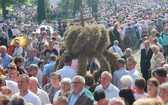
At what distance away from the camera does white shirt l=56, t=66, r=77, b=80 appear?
9.71 metres

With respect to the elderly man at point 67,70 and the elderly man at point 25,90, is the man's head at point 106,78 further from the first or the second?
the elderly man at point 67,70

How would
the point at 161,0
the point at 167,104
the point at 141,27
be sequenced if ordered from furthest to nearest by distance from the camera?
1. the point at 161,0
2. the point at 141,27
3. the point at 167,104

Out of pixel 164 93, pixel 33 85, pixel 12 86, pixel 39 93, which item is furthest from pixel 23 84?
pixel 164 93

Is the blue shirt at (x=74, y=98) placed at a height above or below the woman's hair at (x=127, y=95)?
below

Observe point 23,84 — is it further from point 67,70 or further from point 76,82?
point 67,70

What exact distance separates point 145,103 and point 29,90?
11.1 feet

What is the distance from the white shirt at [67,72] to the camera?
31.9ft

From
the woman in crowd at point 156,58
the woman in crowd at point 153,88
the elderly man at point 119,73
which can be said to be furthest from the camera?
the woman in crowd at point 156,58

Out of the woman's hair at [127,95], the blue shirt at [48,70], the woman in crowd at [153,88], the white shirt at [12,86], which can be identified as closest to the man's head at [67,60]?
Result: the blue shirt at [48,70]

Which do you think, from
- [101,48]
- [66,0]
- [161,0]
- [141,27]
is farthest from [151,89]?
[161,0]

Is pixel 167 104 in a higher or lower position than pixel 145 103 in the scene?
lower

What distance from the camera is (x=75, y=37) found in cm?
1029

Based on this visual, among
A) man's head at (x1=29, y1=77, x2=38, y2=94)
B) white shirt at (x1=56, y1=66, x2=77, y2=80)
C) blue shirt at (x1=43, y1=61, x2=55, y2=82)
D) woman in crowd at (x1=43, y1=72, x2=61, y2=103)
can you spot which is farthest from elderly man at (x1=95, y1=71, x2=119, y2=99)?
blue shirt at (x1=43, y1=61, x2=55, y2=82)

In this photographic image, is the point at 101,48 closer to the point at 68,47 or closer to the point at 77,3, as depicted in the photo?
the point at 68,47
